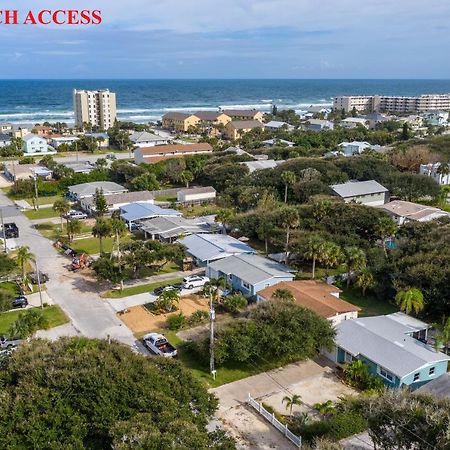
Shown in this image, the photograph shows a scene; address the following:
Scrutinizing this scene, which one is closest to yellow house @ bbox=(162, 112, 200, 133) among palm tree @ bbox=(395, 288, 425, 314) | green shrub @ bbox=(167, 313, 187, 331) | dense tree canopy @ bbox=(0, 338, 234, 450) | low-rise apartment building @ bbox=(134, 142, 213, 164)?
low-rise apartment building @ bbox=(134, 142, 213, 164)

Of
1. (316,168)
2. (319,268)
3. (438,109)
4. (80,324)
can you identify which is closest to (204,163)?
(316,168)

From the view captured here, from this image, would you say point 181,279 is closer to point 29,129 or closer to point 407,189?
point 407,189

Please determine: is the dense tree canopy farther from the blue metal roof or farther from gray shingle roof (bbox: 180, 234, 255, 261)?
the blue metal roof

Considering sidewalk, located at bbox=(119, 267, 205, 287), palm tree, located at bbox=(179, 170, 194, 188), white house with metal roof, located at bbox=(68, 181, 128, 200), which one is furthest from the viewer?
palm tree, located at bbox=(179, 170, 194, 188)

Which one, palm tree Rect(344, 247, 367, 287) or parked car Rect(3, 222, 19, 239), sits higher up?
palm tree Rect(344, 247, 367, 287)

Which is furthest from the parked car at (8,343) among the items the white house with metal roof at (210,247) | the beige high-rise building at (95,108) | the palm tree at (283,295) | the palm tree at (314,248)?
the beige high-rise building at (95,108)

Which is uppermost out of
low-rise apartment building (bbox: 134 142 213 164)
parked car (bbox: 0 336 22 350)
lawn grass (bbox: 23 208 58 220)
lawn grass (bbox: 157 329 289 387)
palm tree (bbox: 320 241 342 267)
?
low-rise apartment building (bbox: 134 142 213 164)

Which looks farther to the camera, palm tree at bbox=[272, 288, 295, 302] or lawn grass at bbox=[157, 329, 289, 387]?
palm tree at bbox=[272, 288, 295, 302]

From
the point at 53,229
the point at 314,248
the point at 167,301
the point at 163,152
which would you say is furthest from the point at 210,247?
the point at 163,152
